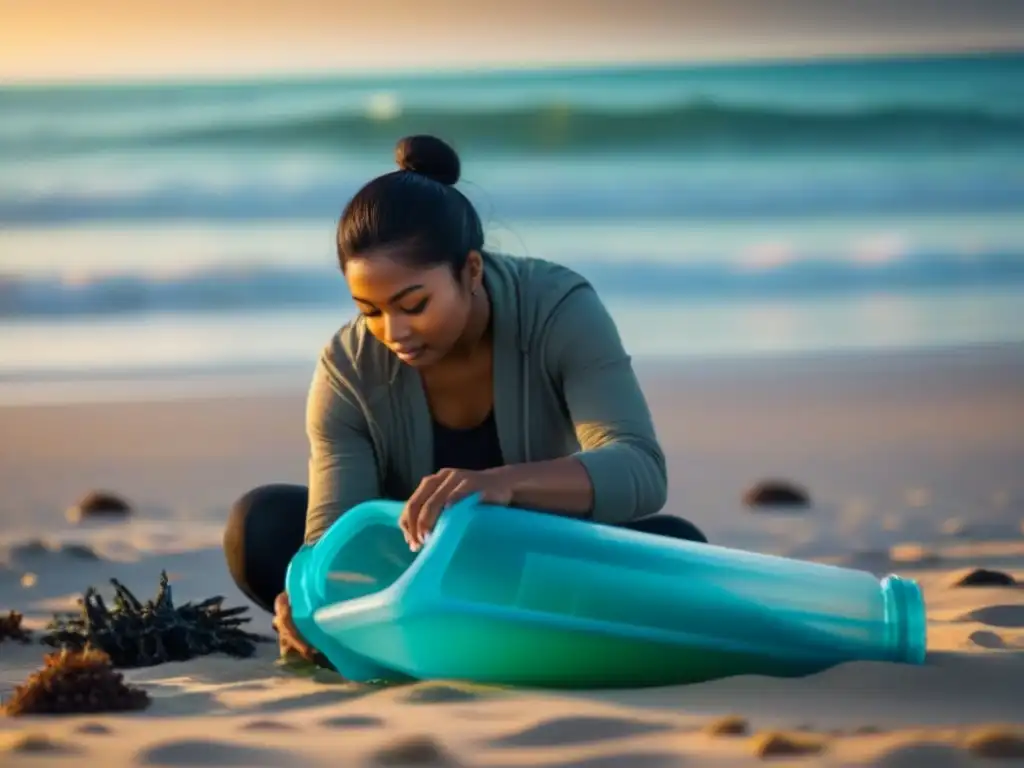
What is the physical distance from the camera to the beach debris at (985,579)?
3494 mm

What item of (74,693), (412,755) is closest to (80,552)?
(74,693)

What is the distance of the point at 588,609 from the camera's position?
7.83ft

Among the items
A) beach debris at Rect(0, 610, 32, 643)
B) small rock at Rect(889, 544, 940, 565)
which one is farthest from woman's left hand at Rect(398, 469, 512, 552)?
small rock at Rect(889, 544, 940, 565)

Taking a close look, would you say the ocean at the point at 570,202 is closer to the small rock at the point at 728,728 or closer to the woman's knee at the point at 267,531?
the woman's knee at the point at 267,531

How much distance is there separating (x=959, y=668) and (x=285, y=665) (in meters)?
1.10

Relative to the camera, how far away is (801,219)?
9258 millimetres

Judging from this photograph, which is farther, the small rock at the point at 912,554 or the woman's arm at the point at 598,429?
the small rock at the point at 912,554

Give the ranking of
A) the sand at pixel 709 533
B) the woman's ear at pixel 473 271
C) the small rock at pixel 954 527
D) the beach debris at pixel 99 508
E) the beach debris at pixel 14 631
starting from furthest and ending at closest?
the beach debris at pixel 99 508 < the small rock at pixel 954 527 < the beach debris at pixel 14 631 < the woman's ear at pixel 473 271 < the sand at pixel 709 533

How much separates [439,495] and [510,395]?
0.53 m

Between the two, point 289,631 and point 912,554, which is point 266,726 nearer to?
point 289,631

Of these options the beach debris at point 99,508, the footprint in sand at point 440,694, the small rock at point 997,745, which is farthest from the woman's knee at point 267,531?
the beach debris at point 99,508

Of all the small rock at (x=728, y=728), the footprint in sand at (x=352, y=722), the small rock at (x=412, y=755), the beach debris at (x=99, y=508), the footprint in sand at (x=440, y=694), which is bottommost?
the small rock at (x=728, y=728)

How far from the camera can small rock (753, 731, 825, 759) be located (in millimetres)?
Result: 2070

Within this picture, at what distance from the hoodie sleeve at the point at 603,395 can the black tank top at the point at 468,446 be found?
151 millimetres
